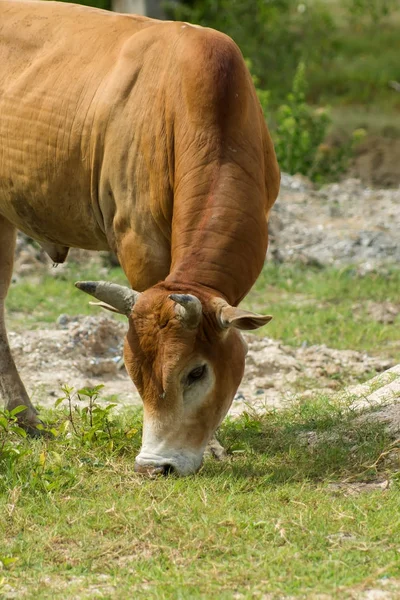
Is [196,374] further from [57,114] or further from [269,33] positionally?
[269,33]

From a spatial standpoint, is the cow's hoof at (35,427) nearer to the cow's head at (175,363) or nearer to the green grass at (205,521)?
the green grass at (205,521)

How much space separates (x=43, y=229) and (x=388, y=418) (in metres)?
2.13

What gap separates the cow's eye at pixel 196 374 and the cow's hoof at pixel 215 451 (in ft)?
2.13

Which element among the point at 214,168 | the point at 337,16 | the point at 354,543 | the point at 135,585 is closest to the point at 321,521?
the point at 354,543

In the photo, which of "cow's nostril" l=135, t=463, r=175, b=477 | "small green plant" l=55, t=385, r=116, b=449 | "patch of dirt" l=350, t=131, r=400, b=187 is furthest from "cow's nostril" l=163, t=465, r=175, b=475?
"patch of dirt" l=350, t=131, r=400, b=187

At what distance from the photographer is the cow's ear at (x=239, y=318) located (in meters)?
5.04

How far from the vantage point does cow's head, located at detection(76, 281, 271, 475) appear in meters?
5.13

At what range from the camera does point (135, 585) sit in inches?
168

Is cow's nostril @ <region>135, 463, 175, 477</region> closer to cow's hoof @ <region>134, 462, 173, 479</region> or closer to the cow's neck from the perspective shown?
cow's hoof @ <region>134, 462, 173, 479</region>

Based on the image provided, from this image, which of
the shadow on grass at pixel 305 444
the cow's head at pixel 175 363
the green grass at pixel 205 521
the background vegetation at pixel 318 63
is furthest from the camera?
the background vegetation at pixel 318 63

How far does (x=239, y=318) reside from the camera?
16.6 feet

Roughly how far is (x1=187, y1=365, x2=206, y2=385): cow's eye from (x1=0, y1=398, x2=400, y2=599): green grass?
1.48 ft

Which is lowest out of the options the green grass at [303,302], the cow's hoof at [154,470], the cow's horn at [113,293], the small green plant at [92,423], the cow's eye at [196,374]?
the green grass at [303,302]

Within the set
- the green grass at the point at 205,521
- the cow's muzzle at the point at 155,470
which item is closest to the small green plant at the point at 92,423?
the green grass at the point at 205,521
